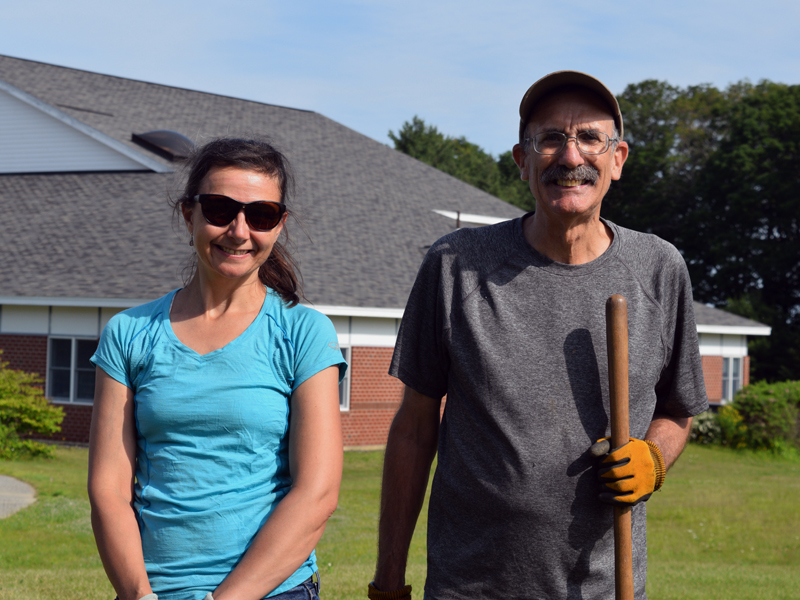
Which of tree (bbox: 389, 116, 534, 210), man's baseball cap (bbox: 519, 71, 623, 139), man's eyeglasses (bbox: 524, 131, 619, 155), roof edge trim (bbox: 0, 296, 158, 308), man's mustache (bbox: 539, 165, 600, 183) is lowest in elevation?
roof edge trim (bbox: 0, 296, 158, 308)

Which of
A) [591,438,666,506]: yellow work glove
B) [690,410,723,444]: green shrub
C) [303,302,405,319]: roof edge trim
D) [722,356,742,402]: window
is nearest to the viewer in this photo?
[591,438,666,506]: yellow work glove

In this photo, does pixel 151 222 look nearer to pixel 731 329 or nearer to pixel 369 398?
pixel 369 398

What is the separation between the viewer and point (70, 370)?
64.2 ft

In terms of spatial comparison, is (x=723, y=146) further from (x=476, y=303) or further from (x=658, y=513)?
(x=476, y=303)

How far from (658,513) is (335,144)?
18.8m

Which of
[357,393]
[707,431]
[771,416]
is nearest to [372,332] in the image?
[357,393]

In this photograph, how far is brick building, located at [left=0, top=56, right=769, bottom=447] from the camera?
1941cm

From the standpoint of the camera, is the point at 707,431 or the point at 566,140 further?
the point at 707,431

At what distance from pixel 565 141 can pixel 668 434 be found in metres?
Answer: 1.02

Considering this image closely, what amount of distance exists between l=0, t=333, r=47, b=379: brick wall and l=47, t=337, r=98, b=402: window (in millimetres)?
151

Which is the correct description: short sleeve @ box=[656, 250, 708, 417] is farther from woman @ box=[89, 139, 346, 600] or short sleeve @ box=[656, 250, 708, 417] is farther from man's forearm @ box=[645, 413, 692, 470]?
woman @ box=[89, 139, 346, 600]

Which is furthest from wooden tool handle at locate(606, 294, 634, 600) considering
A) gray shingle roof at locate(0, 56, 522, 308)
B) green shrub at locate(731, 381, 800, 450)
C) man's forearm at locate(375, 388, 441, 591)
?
green shrub at locate(731, 381, 800, 450)

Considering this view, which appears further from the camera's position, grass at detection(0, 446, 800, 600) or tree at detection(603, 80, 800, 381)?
tree at detection(603, 80, 800, 381)

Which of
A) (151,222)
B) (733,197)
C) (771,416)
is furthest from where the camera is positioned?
(733,197)
